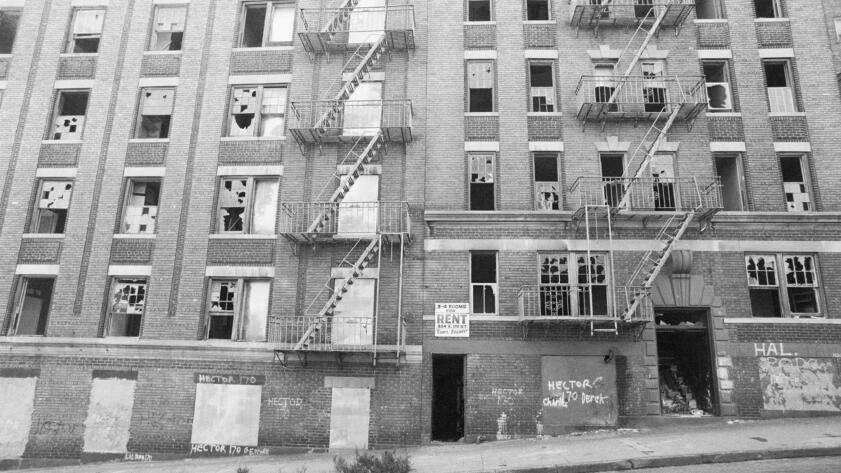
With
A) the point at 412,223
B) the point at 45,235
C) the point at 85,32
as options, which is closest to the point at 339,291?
the point at 412,223

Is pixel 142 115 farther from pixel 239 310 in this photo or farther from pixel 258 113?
pixel 239 310

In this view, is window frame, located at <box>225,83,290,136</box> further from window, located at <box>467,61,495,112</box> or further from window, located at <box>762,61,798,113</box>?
window, located at <box>762,61,798,113</box>

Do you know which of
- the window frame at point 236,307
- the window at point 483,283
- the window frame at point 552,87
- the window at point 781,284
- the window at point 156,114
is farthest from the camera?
the window at point 156,114

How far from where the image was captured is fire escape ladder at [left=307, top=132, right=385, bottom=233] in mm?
17281

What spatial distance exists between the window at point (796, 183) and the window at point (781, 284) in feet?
5.44

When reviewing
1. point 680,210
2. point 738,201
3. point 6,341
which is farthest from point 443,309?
point 6,341

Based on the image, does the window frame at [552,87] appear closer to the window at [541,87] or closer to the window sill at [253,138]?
the window at [541,87]

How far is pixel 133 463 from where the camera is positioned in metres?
16.2

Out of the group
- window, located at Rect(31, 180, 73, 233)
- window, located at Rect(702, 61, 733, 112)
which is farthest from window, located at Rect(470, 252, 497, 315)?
window, located at Rect(31, 180, 73, 233)

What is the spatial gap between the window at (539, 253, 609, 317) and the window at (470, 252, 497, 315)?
1.48 meters

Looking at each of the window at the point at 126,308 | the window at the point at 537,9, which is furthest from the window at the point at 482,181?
the window at the point at 126,308

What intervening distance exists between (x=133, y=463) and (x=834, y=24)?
26221 millimetres

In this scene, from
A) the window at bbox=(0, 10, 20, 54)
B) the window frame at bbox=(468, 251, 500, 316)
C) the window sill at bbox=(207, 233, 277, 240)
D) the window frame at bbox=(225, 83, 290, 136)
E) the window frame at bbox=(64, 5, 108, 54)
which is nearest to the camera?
the window frame at bbox=(468, 251, 500, 316)

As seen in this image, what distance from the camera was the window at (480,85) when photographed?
62.5 feet
